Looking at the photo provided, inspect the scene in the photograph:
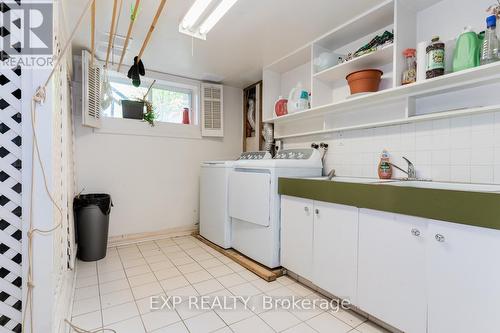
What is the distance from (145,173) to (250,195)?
1.64 m

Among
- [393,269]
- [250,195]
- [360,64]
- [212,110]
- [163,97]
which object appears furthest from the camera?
[212,110]

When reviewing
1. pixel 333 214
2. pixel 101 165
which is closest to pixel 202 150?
pixel 101 165

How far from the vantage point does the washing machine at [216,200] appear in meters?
2.76

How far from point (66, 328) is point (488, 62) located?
9.65ft

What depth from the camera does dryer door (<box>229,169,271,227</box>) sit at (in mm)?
2234

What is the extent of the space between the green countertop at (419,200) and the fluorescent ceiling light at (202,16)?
147 cm

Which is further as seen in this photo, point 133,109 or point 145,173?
point 145,173

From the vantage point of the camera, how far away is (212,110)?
3646mm

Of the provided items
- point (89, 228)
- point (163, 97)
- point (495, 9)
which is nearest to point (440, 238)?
point (495, 9)

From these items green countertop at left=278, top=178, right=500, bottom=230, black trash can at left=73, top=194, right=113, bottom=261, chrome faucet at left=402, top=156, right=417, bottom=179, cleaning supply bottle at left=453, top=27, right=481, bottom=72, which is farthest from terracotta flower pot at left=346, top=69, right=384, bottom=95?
black trash can at left=73, top=194, right=113, bottom=261

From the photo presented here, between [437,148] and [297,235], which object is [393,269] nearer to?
[297,235]

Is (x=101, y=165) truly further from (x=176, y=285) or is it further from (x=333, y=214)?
(x=333, y=214)

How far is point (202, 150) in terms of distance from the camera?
12.0 ft

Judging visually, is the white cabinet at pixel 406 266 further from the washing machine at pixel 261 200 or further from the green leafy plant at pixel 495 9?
the green leafy plant at pixel 495 9
